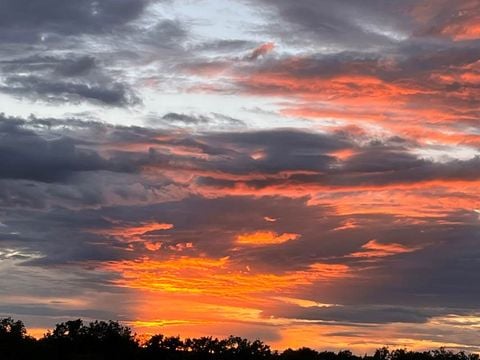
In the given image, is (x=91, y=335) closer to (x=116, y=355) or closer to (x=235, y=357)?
(x=116, y=355)

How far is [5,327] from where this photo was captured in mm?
175875

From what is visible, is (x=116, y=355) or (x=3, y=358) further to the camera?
(x=116, y=355)

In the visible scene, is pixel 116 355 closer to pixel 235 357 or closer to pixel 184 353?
pixel 184 353

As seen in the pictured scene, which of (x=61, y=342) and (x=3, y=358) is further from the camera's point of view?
(x=61, y=342)

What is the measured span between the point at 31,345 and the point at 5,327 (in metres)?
28.9

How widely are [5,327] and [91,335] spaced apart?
52.0ft

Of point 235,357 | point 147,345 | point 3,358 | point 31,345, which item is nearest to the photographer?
point 3,358

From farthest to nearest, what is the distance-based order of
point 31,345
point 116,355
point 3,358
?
point 116,355 → point 31,345 → point 3,358

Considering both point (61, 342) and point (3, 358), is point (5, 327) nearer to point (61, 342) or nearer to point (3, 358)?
point (61, 342)

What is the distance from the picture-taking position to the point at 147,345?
179625 mm

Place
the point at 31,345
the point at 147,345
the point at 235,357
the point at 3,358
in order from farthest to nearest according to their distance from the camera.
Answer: the point at 235,357 → the point at 147,345 → the point at 31,345 → the point at 3,358

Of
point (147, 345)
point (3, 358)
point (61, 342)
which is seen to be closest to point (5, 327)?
point (61, 342)

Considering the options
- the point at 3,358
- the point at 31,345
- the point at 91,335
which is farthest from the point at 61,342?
the point at 3,358

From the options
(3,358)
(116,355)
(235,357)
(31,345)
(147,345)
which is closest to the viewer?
(3,358)
